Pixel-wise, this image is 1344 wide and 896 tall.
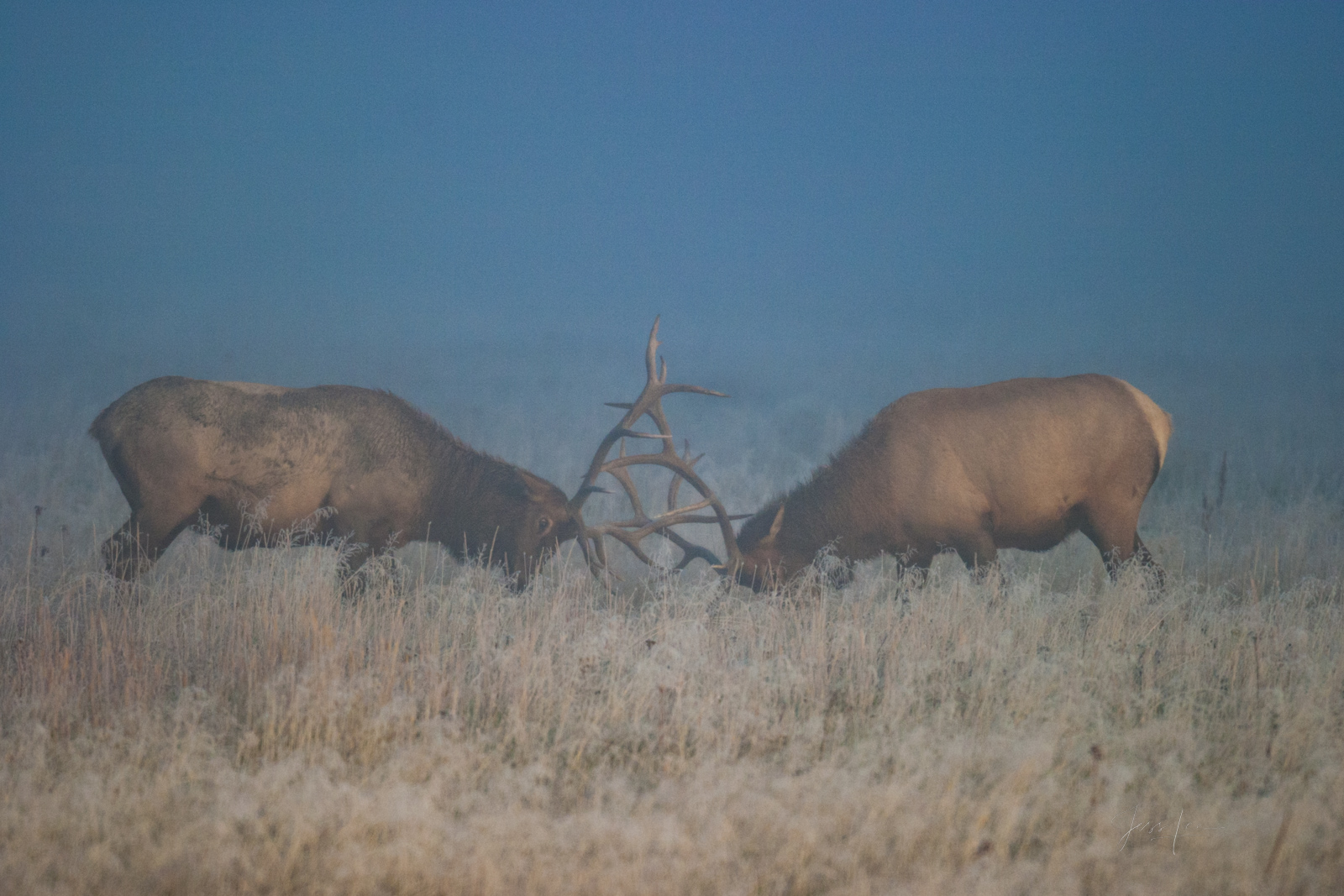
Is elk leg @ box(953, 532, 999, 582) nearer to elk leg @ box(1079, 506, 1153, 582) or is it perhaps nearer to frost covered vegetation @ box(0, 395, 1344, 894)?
frost covered vegetation @ box(0, 395, 1344, 894)

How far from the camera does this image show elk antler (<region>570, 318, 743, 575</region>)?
815 cm

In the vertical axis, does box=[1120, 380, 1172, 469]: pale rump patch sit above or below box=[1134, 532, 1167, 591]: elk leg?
above

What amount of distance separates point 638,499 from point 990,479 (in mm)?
3128

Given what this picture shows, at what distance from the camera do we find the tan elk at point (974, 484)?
7859 mm

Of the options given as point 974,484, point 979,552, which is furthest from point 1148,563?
point 974,484

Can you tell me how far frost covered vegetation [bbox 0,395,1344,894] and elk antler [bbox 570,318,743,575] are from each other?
1.39 m

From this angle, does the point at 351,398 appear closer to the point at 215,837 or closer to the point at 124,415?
the point at 124,415

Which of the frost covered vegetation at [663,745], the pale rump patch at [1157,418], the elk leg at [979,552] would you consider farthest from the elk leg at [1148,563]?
the elk leg at [979,552]

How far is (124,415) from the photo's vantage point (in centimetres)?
719

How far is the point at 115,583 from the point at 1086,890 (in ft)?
20.6

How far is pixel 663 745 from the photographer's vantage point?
4.05 metres

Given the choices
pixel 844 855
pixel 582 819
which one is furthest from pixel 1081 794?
pixel 582 819
